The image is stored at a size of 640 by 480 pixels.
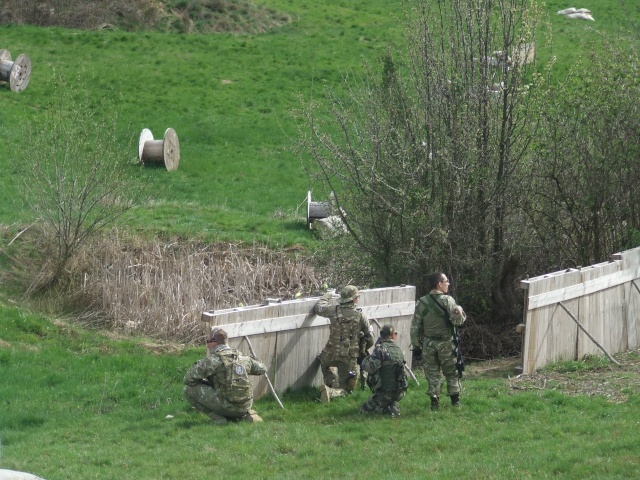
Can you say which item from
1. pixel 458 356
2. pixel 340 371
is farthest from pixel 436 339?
pixel 340 371

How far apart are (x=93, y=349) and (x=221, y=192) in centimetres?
1208

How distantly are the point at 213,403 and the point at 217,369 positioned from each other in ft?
1.55

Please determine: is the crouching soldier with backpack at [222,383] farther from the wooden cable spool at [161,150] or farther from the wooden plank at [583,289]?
the wooden cable spool at [161,150]

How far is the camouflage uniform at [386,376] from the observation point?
12.8 metres

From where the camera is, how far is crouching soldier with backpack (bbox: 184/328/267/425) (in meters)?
12.5

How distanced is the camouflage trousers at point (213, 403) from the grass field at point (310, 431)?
0.23 metres

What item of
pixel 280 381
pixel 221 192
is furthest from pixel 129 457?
pixel 221 192

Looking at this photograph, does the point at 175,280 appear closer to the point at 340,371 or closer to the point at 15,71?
the point at 340,371

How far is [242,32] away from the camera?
148 feet

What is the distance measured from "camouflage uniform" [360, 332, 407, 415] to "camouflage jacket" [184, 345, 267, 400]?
4.28ft

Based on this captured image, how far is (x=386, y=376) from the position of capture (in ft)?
42.1

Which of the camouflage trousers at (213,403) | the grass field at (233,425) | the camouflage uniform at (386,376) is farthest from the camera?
the camouflage uniform at (386,376)

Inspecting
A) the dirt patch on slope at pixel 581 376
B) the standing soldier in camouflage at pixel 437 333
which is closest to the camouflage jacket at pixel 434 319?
the standing soldier in camouflage at pixel 437 333

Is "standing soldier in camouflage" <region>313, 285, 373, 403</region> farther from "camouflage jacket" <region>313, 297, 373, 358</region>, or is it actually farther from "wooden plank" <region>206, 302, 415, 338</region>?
"wooden plank" <region>206, 302, 415, 338</region>
